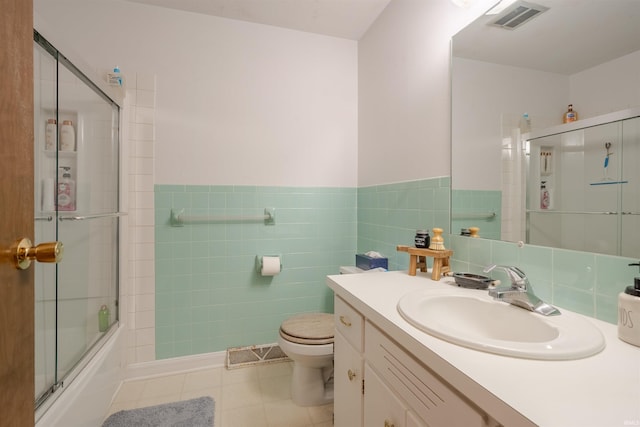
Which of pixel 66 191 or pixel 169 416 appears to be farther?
pixel 169 416

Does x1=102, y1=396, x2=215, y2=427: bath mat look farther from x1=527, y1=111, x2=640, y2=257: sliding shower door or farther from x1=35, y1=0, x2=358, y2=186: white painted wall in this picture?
x1=527, y1=111, x2=640, y2=257: sliding shower door

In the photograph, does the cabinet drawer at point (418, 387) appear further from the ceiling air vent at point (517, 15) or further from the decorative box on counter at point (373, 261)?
the ceiling air vent at point (517, 15)

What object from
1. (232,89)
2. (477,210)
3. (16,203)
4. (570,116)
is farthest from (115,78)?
(570,116)

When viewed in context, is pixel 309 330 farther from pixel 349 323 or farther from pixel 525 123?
pixel 525 123

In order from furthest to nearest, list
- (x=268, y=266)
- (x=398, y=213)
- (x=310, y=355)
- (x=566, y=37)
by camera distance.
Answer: (x=268, y=266), (x=398, y=213), (x=310, y=355), (x=566, y=37)

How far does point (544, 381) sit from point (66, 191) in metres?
1.87

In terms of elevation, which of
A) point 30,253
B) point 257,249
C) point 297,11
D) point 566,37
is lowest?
point 257,249

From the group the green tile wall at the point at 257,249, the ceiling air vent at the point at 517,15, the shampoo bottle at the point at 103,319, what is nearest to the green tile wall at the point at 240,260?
the green tile wall at the point at 257,249

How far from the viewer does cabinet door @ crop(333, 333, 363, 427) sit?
1021 millimetres

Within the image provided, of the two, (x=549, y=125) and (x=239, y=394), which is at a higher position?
(x=549, y=125)

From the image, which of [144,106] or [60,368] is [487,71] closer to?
[144,106]

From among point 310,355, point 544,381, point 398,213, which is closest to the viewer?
point 544,381

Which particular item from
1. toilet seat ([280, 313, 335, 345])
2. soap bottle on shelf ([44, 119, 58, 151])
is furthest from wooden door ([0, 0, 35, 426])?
toilet seat ([280, 313, 335, 345])

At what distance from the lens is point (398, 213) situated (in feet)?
5.94
